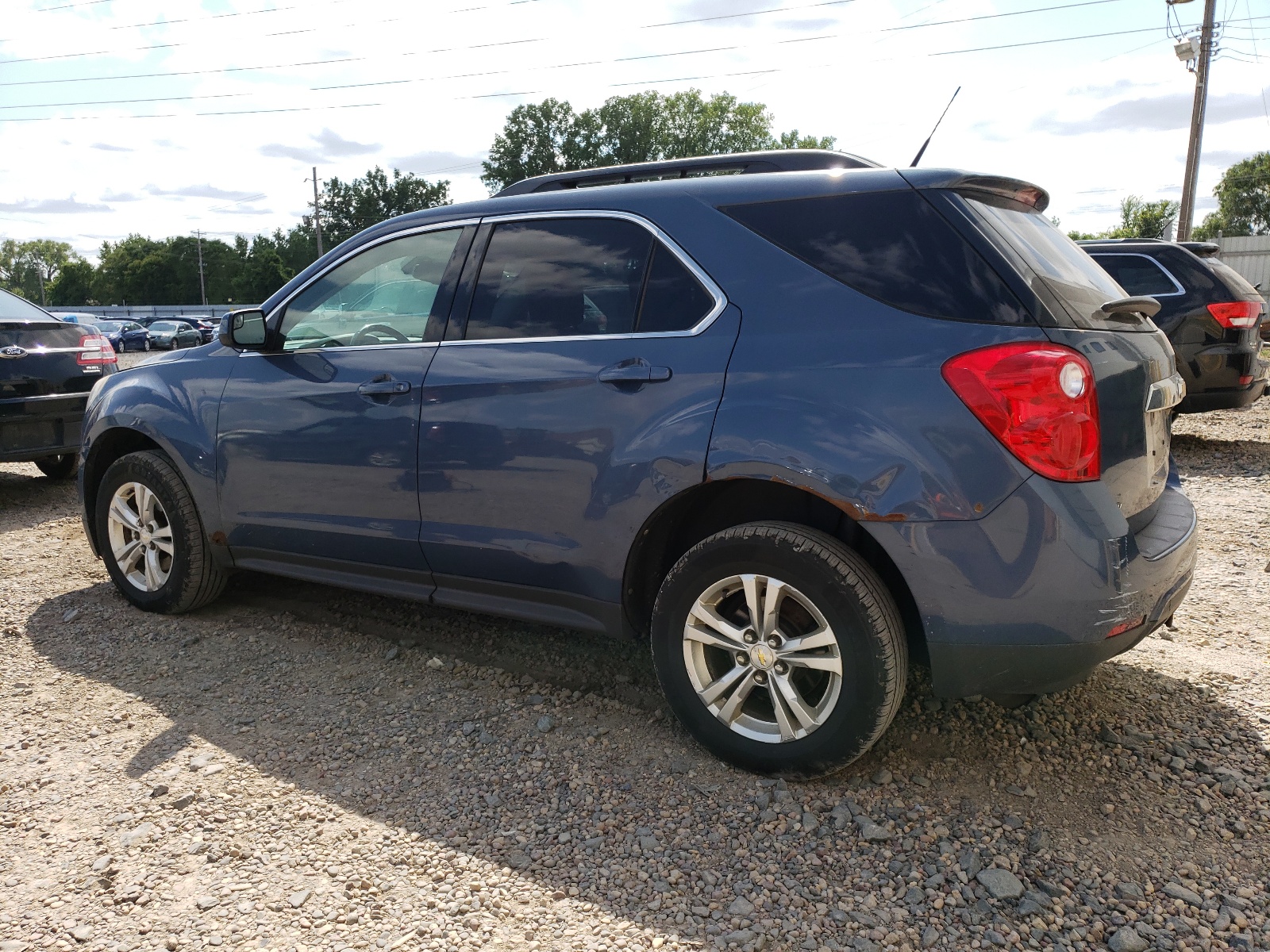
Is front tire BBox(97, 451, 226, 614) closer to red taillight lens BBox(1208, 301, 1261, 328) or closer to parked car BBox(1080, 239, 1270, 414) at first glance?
parked car BBox(1080, 239, 1270, 414)

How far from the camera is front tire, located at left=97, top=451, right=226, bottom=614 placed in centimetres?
441

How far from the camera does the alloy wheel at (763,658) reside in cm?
281

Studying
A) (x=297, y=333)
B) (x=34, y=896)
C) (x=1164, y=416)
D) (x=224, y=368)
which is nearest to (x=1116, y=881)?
(x=1164, y=416)

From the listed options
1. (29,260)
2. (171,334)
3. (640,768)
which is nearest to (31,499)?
(640,768)

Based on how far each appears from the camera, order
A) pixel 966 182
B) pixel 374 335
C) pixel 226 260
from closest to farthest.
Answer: pixel 966 182, pixel 374 335, pixel 226 260

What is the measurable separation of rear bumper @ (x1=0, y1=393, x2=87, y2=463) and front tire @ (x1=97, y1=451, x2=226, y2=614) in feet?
7.67

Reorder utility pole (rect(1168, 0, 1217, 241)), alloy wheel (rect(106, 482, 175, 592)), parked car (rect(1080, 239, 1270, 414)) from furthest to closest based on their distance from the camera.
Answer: utility pole (rect(1168, 0, 1217, 241)), parked car (rect(1080, 239, 1270, 414)), alloy wheel (rect(106, 482, 175, 592))

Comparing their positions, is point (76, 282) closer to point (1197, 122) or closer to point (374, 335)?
point (1197, 122)

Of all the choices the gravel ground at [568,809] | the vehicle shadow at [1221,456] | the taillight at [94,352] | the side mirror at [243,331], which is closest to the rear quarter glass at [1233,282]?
the vehicle shadow at [1221,456]

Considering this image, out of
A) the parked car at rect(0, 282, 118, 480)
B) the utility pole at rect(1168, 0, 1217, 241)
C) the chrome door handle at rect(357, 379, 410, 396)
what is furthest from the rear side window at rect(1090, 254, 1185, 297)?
the utility pole at rect(1168, 0, 1217, 241)

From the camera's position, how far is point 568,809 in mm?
2867

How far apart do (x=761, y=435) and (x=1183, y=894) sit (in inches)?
61.7

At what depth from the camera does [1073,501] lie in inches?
98.9

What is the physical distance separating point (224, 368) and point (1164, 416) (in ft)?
12.1
